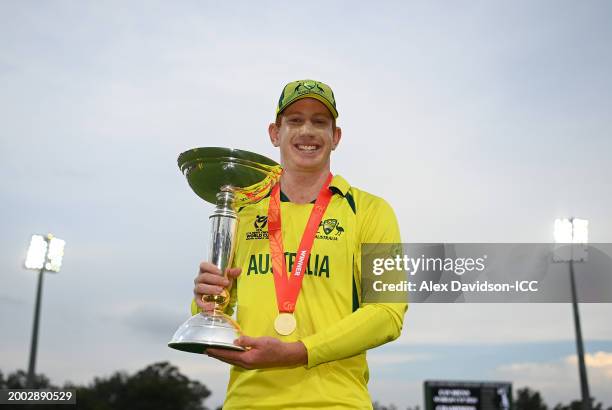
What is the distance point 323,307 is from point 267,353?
413mm

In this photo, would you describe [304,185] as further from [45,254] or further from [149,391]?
[149,391]

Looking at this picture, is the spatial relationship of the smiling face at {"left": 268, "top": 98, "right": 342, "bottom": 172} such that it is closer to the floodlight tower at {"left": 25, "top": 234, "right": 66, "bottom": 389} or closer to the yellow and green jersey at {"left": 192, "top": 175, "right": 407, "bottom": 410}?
the yellow and green jersey at {"left": 192, "top": 175, "right": 407, "bottom": 410}

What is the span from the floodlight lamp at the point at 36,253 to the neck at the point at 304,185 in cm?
2211

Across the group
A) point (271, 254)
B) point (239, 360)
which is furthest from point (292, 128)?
point (239, 360)

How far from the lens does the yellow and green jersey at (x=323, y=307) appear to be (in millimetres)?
2340

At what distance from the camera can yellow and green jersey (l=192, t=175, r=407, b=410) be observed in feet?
7.68

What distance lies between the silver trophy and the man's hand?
8cm

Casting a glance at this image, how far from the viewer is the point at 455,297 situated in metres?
4.57

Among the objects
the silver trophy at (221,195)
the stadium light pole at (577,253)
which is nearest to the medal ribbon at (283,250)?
the silver trophy at (221,195)

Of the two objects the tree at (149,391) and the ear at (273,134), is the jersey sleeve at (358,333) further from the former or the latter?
the tree at (149,391)

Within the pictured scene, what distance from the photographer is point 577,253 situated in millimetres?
22359

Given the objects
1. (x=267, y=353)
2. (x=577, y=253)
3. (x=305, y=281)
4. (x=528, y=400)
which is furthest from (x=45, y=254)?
(x=528, y=400)

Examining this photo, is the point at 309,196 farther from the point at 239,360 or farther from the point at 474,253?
the point at 474,253

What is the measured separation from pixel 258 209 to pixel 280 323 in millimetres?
642
